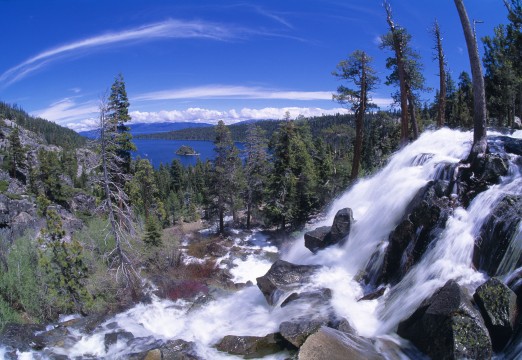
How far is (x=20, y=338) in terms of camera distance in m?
10.6

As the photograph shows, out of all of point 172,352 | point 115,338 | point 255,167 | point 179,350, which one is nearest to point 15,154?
point 255,167

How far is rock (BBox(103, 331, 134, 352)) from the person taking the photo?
10.7 metres

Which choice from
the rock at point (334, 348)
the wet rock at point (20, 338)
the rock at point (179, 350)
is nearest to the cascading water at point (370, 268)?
the rock at point (179, 350)

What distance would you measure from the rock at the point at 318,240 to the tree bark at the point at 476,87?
7486 millimetres

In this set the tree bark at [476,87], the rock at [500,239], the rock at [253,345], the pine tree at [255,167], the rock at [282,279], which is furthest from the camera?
the pine tree at [255,167]

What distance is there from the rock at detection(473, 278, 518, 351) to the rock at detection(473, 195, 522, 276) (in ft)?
3.98

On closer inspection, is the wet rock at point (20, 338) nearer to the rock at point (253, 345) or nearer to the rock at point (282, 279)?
the rock at point (253, 345)

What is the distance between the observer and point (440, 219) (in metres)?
10.6

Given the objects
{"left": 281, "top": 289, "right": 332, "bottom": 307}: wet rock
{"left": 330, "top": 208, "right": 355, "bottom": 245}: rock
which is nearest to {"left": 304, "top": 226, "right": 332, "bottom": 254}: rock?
{"left": 330, "top": 208, "right": 355, "bottom": 245}: rock

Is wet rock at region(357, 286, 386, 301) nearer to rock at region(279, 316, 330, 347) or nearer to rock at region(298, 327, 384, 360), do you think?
rock at region(279, 316, 330, 347)

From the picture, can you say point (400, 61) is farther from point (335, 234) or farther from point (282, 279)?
point (282, 279)

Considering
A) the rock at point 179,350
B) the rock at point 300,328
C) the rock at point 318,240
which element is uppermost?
the rock at point 318,240

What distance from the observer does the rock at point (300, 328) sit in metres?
9.12

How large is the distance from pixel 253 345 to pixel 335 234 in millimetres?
7896
